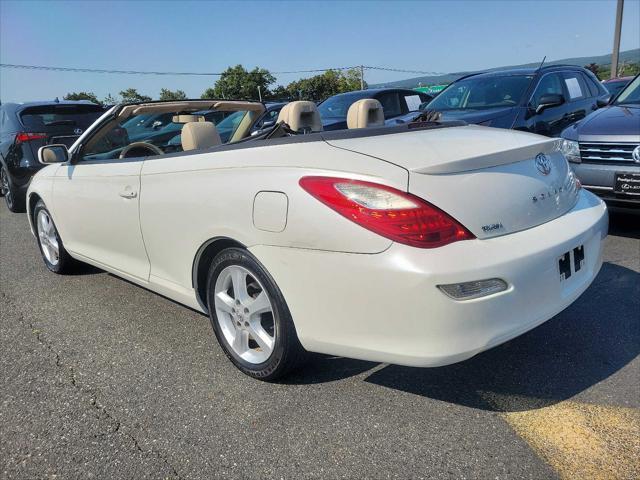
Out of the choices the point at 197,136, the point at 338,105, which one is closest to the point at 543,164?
the point at 197,136

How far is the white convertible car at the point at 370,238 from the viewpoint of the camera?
198 centimetres

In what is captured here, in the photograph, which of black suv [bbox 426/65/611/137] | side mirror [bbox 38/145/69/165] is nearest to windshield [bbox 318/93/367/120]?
black suv [bbox 426/65/611/137]

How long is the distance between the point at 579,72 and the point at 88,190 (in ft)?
22.3

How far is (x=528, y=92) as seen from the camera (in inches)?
248

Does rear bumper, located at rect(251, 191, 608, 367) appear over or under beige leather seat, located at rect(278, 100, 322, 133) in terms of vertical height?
under

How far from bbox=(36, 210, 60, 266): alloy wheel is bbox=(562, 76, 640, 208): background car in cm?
460

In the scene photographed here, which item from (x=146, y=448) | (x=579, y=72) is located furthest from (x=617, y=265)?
(x=579, y=72)

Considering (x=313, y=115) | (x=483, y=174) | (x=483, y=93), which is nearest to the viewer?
(x=483, y=174)

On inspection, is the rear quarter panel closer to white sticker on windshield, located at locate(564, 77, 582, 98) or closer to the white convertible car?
the white convertible car

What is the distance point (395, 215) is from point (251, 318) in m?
0.97

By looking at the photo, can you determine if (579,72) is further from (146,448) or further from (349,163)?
(146,448)

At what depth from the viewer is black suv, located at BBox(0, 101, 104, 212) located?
7.38 meters

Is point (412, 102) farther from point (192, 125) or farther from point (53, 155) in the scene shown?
point (192, 125)

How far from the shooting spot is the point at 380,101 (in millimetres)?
9172
